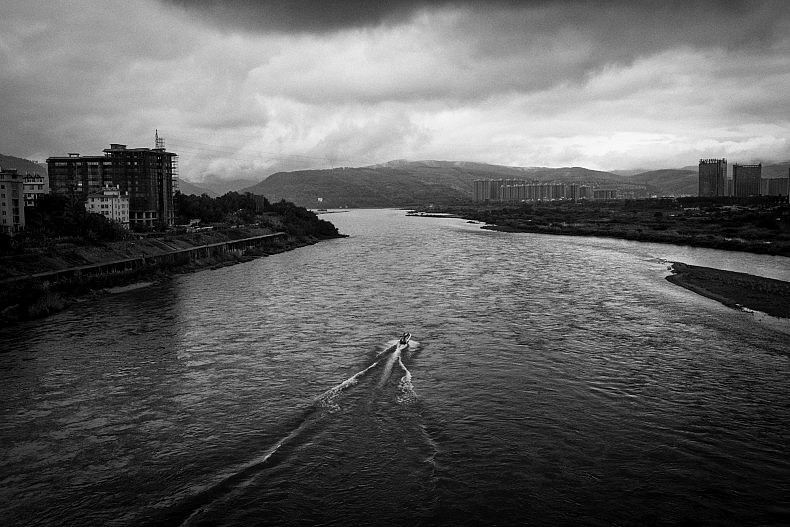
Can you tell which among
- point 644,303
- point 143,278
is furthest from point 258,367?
point 143,278

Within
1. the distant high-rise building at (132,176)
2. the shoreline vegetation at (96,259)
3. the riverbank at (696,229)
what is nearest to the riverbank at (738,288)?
the riverbank at (696,229)

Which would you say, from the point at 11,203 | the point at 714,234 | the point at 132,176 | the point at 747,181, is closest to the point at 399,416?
the point at 11,203

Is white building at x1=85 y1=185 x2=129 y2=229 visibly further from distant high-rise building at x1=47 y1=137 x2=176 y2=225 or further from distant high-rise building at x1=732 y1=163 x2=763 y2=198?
distant high-rise building at x1=732 y1=163 x2=763 y2=198

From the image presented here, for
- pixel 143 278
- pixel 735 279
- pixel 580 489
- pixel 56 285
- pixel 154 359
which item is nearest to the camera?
pixel 580 489

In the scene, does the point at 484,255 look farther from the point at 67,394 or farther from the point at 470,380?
the point at 67,394

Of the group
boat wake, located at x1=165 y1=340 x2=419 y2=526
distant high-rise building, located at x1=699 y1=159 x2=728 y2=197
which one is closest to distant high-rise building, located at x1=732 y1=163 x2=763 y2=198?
distant high-rise building, located at x1=699 y1=159 x2=728 y2=197

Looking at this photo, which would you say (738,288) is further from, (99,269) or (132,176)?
(132,176)
